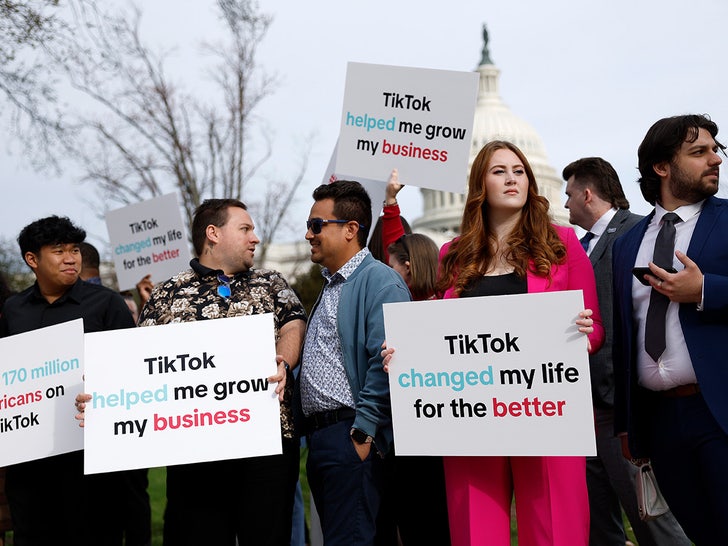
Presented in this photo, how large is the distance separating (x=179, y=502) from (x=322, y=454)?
0.79 meters

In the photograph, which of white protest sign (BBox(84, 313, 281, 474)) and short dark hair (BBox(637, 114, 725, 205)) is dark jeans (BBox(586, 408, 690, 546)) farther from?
white protest sign (BBox(84, 313, 281, 474))

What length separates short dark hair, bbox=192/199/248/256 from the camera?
16.4ft

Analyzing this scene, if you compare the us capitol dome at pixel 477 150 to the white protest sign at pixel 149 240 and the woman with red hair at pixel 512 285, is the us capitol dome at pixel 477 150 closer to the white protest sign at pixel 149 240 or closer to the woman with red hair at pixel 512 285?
the white protest sign at pixel 149 240

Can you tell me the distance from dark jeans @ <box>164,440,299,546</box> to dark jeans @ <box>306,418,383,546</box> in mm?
237

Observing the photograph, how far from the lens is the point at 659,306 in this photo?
4.09 meters

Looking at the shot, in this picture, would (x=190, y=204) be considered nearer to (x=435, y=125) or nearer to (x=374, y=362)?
(x=435, y=125)

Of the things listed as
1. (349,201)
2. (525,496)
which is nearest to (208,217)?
(349,201)

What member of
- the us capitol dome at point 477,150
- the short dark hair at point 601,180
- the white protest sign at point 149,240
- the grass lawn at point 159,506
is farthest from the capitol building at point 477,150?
the short dark hair at point 601,180

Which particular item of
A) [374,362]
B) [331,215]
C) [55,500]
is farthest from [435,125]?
[55,500]

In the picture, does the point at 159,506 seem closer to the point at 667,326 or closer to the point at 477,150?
the point at 667,326

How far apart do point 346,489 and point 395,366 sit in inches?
26.4

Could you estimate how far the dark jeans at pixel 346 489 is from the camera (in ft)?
14.4

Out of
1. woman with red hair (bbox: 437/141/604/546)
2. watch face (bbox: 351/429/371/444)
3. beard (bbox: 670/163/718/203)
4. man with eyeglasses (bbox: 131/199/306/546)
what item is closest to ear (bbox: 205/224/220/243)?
man with eyeglasses (bbox: 131/199/306/546)

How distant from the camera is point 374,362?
4449mm
